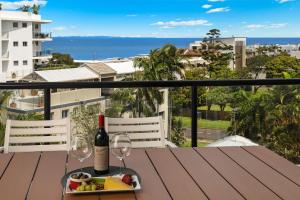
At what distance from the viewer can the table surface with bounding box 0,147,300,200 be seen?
161 cm

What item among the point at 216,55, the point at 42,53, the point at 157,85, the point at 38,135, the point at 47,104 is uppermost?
the point at 42,53

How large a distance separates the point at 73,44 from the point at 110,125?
40.5m

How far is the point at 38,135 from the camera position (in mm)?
2592

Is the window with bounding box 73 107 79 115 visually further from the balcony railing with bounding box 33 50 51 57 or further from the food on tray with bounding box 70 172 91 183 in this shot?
the balcony railing with bounding box 33 50 51 57

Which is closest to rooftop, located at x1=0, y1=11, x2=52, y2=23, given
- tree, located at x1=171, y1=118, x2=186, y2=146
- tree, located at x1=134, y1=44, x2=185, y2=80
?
tree, located at x1=134, y1=44, x2=185, y2=80

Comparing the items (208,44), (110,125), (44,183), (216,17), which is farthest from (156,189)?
(216,17)

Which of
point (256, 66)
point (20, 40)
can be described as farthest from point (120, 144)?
point (20, 40)

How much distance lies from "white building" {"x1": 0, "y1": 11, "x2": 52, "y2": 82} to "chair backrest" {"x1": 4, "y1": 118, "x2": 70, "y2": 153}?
36.6m

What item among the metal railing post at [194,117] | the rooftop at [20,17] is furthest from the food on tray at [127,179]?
the rooftop at [20,17]

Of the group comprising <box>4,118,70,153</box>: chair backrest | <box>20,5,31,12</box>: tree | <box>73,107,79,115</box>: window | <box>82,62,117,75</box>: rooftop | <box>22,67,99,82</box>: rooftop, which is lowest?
<box>4,118,70,153</box>: chair backrest

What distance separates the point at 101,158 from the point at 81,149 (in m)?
0.16

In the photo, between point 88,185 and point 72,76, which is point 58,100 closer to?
point 88,185

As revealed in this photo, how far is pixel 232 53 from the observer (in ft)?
69.4

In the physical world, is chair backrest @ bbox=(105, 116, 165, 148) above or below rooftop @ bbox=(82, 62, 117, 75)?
below
